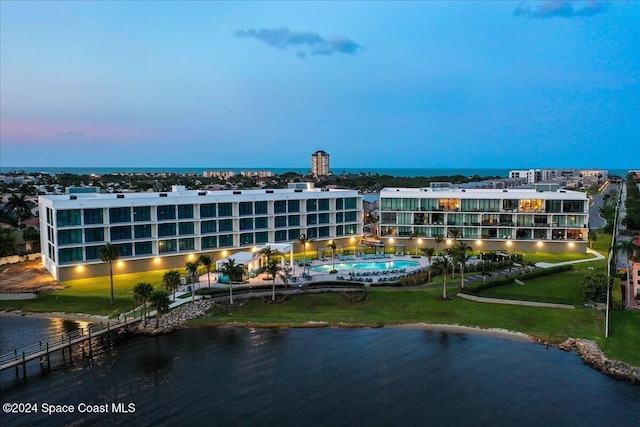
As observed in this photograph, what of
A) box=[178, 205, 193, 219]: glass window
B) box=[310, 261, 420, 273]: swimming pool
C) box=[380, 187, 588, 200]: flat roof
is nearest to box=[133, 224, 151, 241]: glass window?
box=[178, 205, 193, 219]: glass window

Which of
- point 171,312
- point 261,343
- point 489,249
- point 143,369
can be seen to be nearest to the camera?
point 143,369

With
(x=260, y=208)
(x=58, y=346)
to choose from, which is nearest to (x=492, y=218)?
(x=260, y=208)

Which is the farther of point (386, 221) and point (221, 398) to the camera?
point (386, 221)

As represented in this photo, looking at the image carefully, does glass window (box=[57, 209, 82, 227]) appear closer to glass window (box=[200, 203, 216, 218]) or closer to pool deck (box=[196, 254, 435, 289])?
glass window (box=[200, 203, 216, 218])

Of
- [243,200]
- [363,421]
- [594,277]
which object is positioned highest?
[243,200]

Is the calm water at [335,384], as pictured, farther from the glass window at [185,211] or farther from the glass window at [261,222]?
the glass window at [261,222]

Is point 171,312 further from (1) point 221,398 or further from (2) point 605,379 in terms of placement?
(2) point 605,379

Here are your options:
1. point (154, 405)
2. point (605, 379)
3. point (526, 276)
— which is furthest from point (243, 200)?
point (605, 379)
